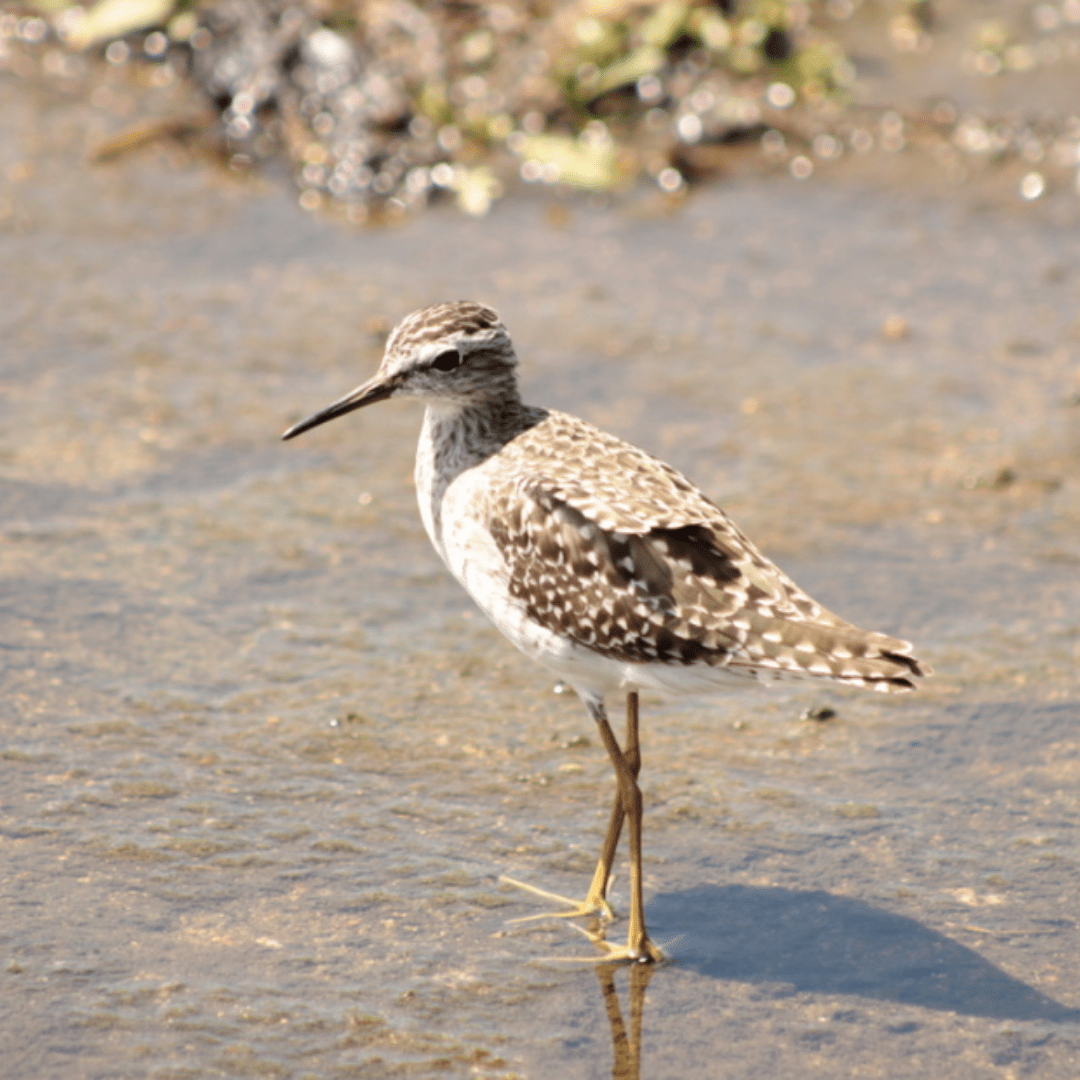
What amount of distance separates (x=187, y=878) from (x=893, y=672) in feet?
9.01

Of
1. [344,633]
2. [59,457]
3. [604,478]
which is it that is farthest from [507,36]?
[604,478]

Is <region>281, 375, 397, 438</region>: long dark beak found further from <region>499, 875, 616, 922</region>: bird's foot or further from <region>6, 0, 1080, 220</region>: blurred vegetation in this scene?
<region>6, 0, 1080, 220</region>: blurred vegetation

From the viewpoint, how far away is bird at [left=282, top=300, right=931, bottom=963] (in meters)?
5.67

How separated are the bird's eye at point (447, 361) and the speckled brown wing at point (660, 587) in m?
0.58

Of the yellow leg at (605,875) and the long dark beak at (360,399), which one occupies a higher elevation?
the long dark beak at (360,399)

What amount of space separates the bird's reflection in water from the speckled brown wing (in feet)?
3.70

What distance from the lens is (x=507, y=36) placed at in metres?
13.1

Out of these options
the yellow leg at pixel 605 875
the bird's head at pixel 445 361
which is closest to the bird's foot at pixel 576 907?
the yellow leg at pixel 605 875

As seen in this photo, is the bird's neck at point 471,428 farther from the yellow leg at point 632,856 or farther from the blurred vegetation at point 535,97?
the blurred vegetation at point 535,97

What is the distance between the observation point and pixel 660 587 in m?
5.79

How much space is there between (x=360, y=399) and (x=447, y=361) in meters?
0.41

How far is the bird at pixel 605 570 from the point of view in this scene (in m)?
5.67

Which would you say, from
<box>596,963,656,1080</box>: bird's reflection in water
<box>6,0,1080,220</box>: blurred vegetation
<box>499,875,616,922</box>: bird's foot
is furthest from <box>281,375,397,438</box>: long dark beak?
<box>6,0,1080,220</box>: blurred vegetation

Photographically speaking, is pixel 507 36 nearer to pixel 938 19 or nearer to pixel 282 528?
pixel 938 19
